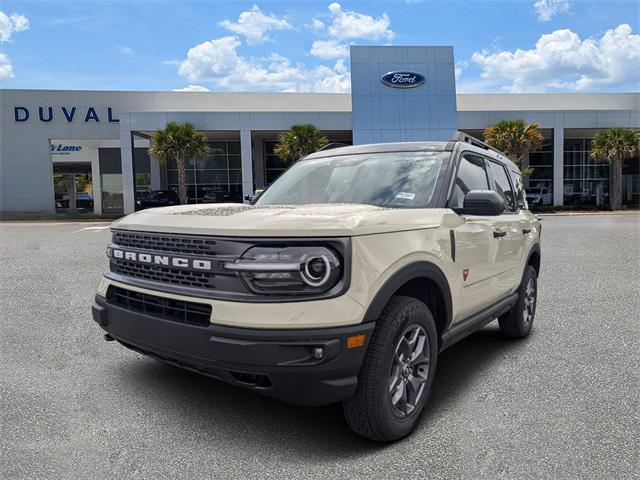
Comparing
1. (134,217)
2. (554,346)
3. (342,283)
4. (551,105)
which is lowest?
(554,346)

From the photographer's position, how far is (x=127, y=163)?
3189 centimetres

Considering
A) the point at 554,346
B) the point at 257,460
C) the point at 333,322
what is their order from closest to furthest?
the point at 333,322 < the point at 257,460 < the point at 554,346

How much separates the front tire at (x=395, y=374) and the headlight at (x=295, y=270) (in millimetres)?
465

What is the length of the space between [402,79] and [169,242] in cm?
3303

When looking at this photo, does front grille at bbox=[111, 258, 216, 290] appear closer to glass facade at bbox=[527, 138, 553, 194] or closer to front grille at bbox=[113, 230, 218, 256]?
front grille at bbox=[113, 230, 218, 256]

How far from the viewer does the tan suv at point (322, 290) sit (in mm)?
2576

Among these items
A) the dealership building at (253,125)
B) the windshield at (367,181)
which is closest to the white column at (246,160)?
the dealership building at (253,125)

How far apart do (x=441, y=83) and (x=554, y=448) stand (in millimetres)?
33957

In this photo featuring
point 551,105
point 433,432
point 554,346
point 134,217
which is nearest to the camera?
point 433,432

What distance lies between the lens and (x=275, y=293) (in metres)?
2.61

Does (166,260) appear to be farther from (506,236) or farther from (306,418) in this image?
(506,236)

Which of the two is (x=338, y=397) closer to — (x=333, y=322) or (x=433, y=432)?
(x=333, y=322)

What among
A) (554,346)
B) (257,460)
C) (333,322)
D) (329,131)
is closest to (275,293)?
(333,322)

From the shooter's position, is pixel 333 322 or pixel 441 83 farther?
pixel 441 83
